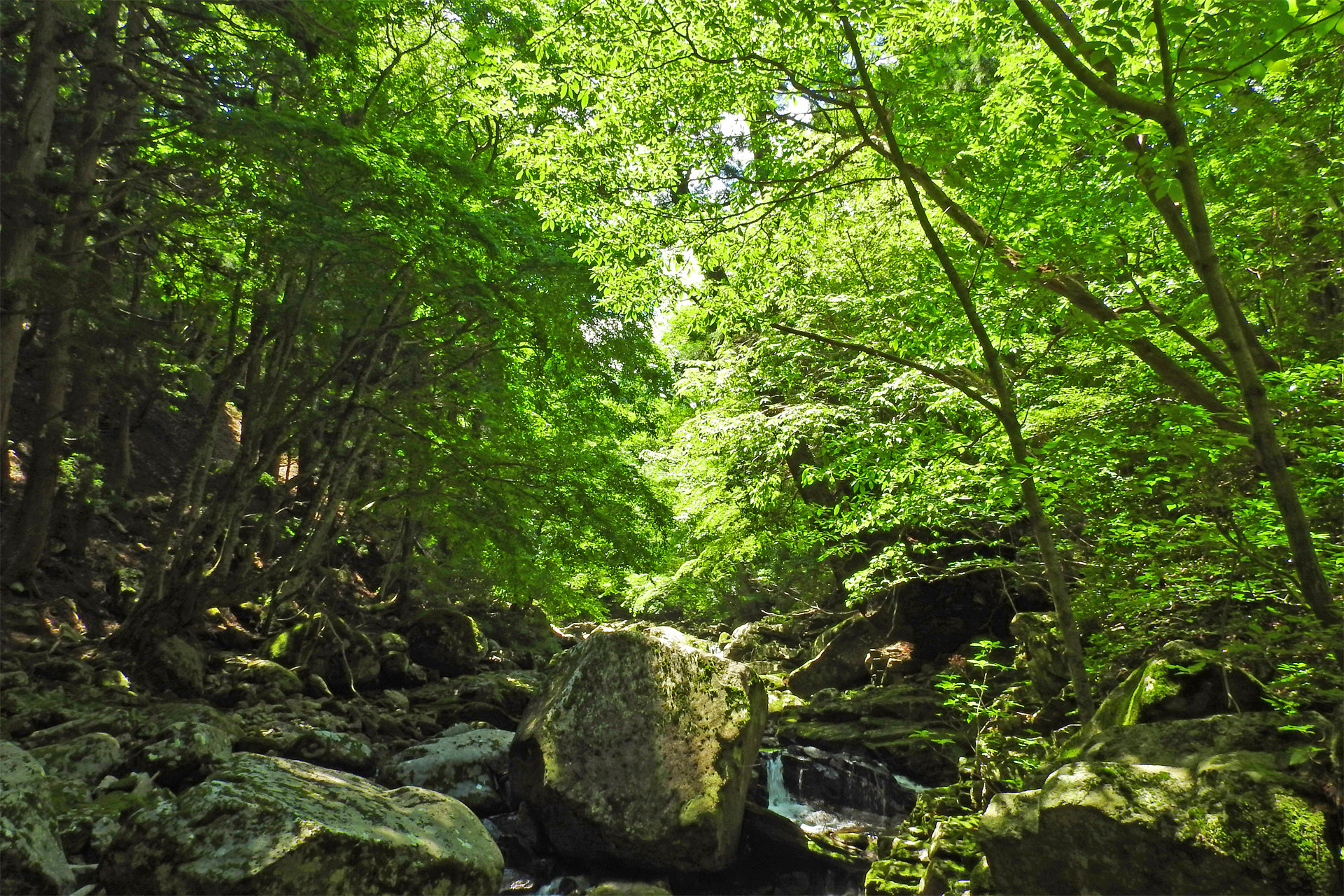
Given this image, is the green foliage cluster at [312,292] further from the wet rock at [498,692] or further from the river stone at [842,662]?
the river stone at [842,662]

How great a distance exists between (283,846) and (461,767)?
447 centimetres

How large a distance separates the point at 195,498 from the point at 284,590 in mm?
1653

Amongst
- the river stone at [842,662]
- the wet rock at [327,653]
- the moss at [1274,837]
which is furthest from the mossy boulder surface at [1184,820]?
the river stone at [842,662]

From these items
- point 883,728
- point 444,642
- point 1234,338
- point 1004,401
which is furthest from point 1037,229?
point 444,642

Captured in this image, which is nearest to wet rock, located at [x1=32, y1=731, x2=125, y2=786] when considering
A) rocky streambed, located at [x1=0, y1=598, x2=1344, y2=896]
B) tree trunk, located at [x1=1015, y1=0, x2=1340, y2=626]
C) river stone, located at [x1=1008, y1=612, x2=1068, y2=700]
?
rocky streambed, located at [x1=0, y1=598, x2=1344, y2=896]

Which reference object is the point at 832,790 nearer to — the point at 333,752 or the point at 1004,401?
the point at 333,752

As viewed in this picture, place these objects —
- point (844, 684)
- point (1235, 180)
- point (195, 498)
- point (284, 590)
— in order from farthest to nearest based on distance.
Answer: point (844, 684) < point (284, 590) < point (195, 498) < point (1235, 180)

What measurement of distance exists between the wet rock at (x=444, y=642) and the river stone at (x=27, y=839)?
33.3ft

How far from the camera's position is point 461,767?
812 cm

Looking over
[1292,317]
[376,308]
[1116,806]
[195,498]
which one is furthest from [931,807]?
[195,498]

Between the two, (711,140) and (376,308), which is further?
(376,308)

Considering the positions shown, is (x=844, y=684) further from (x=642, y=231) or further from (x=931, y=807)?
(x=642, y=231)

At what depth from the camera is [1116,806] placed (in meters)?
3.98

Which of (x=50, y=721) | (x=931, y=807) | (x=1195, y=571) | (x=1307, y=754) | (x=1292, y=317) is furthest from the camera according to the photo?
(x=931, y=807)
